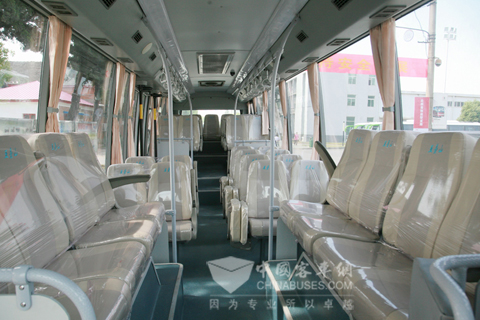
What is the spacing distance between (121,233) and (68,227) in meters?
0.33

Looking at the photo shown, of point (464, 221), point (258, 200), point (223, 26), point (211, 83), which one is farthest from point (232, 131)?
point (464, 221)

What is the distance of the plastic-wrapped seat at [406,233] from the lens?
129 cm

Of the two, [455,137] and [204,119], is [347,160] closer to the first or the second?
[455,137]

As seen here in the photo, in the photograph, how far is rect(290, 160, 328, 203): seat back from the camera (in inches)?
140

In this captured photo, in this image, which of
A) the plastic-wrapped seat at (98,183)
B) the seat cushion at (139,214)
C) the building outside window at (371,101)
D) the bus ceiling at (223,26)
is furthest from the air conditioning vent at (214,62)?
the seat cushion at (139,214)

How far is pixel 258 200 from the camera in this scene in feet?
11.6

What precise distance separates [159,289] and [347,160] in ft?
6.59

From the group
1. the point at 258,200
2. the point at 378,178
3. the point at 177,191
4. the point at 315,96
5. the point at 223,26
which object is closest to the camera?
the point at 378,178

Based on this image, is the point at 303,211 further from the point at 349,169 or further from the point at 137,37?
the point at 137,37

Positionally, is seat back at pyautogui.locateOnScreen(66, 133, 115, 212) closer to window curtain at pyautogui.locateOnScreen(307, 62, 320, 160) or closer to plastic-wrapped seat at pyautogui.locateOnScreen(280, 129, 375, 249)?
plastic-wrapped seat at pyautogui.locateOnScreen(280, 129, 375, 249)

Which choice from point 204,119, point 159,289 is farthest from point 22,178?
point 204,119

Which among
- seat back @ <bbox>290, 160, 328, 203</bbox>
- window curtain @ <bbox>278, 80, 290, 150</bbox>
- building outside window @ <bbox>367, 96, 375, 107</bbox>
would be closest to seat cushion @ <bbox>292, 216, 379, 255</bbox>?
seat back @ <bbox>290, 160, 328, 203</bbox>

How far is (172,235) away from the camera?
9.90ft

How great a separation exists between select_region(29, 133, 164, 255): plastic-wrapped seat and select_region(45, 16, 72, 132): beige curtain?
65.7 inches
